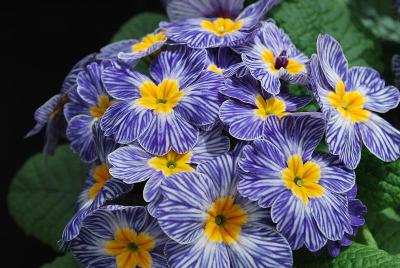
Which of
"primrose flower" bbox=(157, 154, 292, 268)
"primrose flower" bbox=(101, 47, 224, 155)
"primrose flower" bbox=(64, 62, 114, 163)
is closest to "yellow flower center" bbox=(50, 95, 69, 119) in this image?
"primrose flower" bbox=(64, 62, 114, 163)

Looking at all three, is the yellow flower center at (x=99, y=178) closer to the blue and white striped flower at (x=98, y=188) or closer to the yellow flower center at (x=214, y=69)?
the blue and white striped flower at (x=98, y=188)

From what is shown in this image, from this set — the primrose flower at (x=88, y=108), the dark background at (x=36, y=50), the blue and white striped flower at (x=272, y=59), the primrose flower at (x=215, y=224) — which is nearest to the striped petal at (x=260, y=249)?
the primrose flower at (x=215, y=224)

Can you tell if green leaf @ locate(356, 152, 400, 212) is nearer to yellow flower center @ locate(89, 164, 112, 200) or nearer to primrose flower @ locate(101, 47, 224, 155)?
primrose flower @ locate(101, 47, 224, 155)

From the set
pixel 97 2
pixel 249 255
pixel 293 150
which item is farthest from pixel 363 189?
pixel 97 2

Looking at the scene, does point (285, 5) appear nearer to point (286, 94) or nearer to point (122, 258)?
point (286, 94)

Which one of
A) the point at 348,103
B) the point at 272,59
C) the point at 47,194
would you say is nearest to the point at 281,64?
the point at 272,59

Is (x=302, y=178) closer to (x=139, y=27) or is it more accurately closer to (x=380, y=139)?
(x=380, y=139)
